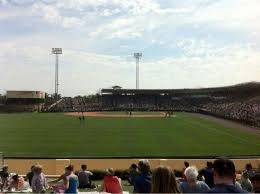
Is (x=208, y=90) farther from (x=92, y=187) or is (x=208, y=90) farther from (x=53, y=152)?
(x=92, y=187)

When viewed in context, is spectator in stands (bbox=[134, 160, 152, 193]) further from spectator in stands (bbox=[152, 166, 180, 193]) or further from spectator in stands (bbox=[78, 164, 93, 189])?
spectator in stands (bbox=[78, 164, 93, 189])

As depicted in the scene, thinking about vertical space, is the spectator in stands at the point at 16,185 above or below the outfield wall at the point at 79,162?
above

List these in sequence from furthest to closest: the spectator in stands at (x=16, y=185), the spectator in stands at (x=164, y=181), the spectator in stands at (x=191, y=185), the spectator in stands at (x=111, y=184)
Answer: the spectator in stands at (x=16, y=185) → the spectator in stands at (x=111, y=184) → the spectator in stands at (x=191, y=185) → the spectator in stands at (x=164, y=181)

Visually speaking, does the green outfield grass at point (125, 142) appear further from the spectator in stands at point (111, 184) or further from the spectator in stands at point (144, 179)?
the spectator in stands at point (144, 179)

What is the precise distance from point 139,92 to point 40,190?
137 meters

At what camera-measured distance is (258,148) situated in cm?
4134

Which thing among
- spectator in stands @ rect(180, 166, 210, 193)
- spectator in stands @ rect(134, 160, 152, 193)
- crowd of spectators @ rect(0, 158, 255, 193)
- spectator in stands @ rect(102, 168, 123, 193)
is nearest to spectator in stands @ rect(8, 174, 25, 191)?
crowd of spectators @ rect(0, 158, 255, 193)

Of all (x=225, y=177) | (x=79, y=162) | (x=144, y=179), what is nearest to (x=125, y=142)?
(x=79, y=162)

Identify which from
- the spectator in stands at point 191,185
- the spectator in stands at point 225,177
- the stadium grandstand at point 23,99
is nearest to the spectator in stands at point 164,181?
the spectator in stands at point 225,177

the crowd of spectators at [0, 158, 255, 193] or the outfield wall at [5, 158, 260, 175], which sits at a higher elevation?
the crowd of spectators at [0, 158, 255, 193]

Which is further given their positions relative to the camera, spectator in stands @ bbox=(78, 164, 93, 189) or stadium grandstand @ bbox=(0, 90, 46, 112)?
stadium grandstand @ bbox=(0, 90, 46, 112)

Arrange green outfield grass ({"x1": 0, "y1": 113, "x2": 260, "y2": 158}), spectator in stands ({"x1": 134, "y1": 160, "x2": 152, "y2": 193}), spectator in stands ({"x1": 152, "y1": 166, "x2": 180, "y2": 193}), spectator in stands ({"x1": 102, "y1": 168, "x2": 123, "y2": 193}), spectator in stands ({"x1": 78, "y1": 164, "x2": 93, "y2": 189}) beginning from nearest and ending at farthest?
spectator in stands ({"x1": 152, "y1": 166, "x2": 180, "y2": 193})
spectator in stands ({"x1": 134, "y1": 160, "x2": 152, "y2": 193})
spectator in stands ({"x1": 102, "y1": 168, "x2": 123, "y2": 193})
spectator in stands ({"x1": 78, "y1": 164, "x2": 93, "y2": 189})
green outfield grass ({"x1": 0, "y1": 113, "x2": 260, "y2": 158})

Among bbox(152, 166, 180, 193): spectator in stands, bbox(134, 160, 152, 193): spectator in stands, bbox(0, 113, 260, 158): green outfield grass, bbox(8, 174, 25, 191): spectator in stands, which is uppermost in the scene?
bbox(152, 166, 180, 193): spectator in stands

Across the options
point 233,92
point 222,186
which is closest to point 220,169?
point 222,186
